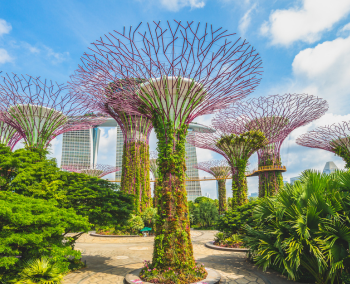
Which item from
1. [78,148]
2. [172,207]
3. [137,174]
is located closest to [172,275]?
[172,207]

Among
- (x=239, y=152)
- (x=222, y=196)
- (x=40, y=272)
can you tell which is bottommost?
(x=40, y=272)

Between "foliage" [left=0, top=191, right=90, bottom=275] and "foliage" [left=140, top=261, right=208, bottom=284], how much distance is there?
6.49 ft

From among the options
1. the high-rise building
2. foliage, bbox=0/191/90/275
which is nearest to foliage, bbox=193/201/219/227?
foliage, bbox=0/191/90/275

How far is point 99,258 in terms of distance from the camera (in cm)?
1050

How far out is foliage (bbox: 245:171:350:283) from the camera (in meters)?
5.62

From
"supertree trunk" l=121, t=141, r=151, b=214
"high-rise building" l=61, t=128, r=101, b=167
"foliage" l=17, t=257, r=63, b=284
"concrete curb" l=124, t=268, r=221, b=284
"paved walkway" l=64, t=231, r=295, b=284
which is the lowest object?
"paved walkway" l=64, t=231, r=295, b=284

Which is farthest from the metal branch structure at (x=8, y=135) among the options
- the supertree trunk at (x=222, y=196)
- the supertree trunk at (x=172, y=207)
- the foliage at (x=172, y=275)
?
the supertree trunk at (x=222, y=196)

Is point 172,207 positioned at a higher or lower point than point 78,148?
lower

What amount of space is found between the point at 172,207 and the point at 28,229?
3.50 m

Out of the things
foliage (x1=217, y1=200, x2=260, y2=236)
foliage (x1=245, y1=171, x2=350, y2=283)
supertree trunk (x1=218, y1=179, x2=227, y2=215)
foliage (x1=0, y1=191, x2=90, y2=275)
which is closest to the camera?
foliage (x1=0, y1=191, x2=90, y2=275)

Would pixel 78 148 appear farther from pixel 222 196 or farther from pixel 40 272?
pixel 40 272

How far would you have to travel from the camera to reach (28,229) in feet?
18.1

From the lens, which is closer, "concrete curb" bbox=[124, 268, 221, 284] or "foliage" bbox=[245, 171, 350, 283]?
"foliage" bbox=[245, 171, 350, 283]

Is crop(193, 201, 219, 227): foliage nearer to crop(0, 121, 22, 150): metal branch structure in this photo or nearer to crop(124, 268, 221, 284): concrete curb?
crop(0, 121, 22, 150): metal branch structure
